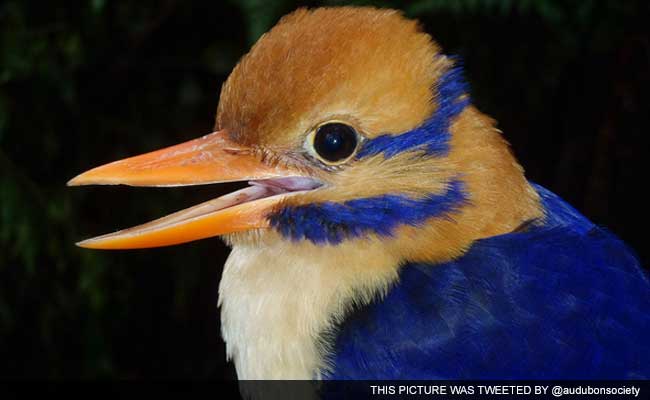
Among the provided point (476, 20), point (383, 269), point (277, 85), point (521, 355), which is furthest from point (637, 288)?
point (476, 20)

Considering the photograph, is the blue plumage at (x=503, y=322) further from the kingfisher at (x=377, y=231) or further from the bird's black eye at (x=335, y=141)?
the bird's black eye at (x=335, y=141)

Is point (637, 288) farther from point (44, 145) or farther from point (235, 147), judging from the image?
point (44, 145)

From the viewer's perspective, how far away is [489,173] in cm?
176

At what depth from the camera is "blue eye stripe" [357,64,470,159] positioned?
168 centimetres

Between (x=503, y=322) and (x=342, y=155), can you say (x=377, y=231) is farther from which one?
(x=503, y=322)

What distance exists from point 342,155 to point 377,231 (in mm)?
163

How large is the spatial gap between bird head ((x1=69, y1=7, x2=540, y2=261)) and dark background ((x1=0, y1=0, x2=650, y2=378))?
1137mm

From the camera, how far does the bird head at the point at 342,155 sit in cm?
165

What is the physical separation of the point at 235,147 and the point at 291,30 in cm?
26

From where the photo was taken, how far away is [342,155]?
168cm

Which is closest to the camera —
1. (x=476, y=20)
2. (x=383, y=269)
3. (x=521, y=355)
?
(x=521, y=355)

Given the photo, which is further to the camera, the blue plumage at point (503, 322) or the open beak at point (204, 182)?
the open beak at point (204, 182)

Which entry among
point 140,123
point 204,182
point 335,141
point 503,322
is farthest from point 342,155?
point 140,123

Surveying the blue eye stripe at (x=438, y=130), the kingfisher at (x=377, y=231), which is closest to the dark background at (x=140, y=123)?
the blue eye stripe at (x=438, y=130)
